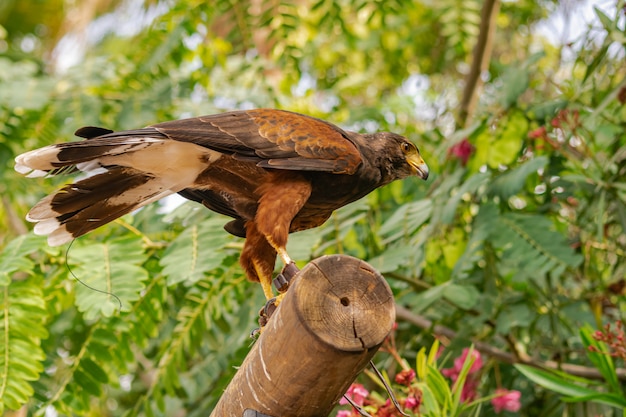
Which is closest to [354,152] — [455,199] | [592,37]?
[455,199]

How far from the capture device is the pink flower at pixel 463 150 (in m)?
4.08

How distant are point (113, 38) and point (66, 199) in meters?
7.28

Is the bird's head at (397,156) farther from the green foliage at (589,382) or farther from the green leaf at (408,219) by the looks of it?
the green foliage at (589,382)

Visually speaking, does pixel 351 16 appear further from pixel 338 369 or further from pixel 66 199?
pixel 338 369

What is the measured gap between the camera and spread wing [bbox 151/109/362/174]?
266cm

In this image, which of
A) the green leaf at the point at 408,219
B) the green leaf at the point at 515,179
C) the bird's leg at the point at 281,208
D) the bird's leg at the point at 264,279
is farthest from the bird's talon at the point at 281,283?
the green leaf at the point at 515,179

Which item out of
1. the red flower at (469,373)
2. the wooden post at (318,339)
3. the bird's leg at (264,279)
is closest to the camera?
the wooden post at (318,339)

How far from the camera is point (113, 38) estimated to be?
9.61 metres

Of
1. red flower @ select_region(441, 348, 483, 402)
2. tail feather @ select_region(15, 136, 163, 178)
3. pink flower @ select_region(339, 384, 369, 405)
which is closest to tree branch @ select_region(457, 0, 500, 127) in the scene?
red flower @ select_region(441, 348, 483, 402)

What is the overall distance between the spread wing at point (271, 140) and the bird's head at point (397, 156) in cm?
21

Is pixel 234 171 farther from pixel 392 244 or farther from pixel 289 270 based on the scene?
pixel 392 244

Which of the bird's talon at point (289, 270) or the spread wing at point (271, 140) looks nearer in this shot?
the bird's talon at point (289, 270)

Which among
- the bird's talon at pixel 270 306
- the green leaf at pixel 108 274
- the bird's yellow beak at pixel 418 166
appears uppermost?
the bird's yellow beak at pixel 418 166

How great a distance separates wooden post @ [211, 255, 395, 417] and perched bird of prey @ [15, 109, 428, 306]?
596 mm
